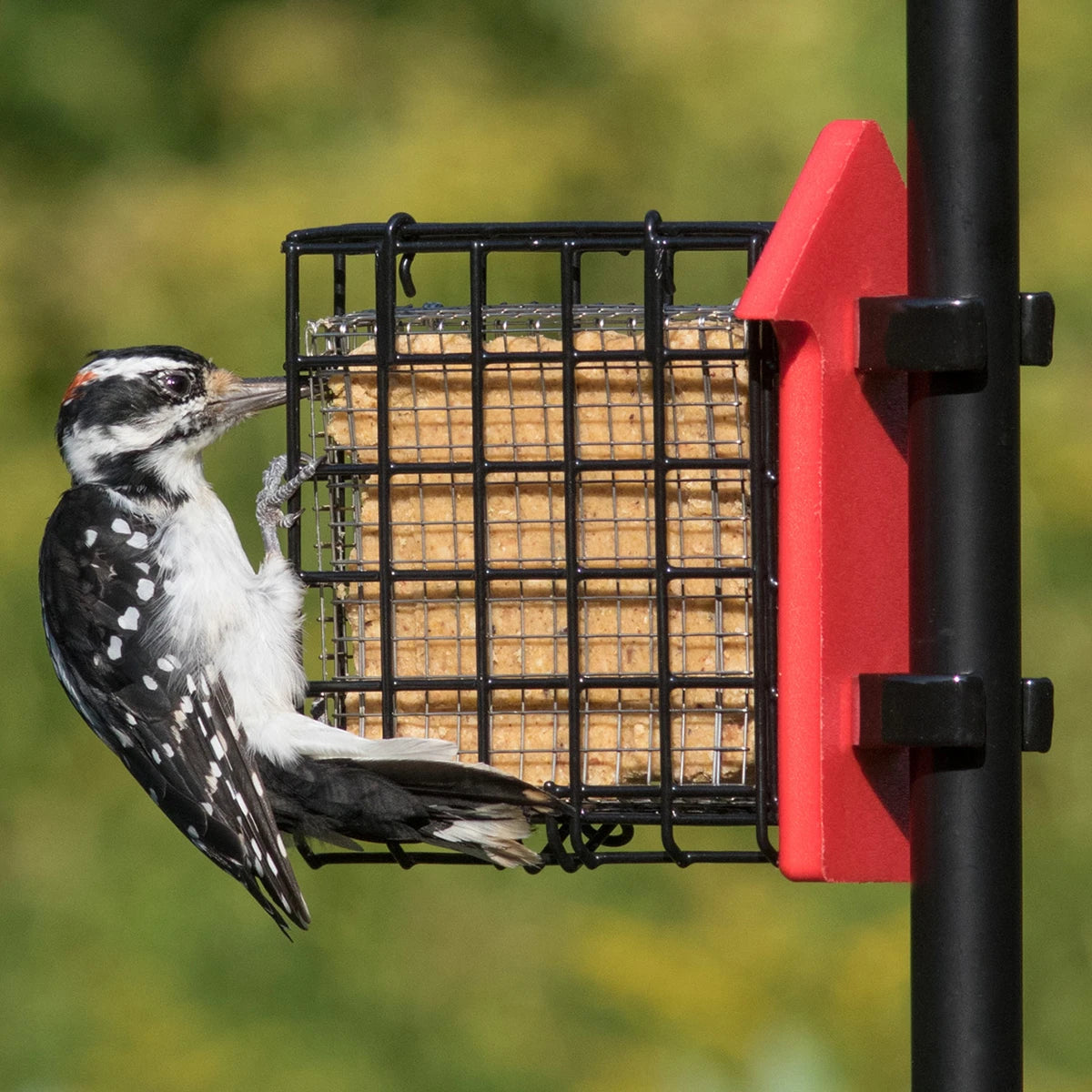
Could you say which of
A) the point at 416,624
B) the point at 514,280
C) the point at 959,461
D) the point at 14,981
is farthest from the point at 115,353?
the point at 14,981

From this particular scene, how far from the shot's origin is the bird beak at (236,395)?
3156 mm

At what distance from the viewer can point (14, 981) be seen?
5.24 m

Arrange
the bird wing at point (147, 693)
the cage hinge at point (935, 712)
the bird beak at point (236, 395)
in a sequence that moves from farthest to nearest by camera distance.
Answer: the bird beak at point (236, 395) < the bird wing at point (147, 693) < the cage hinge at point (935, 712)

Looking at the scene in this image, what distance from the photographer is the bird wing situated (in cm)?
286

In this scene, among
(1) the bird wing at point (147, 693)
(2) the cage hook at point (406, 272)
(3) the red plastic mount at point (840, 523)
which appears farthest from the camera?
(1) the bird wing at point (147, 693)

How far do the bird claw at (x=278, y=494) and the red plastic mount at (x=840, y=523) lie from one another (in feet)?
2.84

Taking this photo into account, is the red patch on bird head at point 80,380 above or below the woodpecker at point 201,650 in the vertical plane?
above

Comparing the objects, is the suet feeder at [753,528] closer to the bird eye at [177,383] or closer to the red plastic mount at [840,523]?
the red plastic mount at [840,523]

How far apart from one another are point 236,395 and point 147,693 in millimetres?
583

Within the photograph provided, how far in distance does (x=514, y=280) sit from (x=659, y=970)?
7.19ft

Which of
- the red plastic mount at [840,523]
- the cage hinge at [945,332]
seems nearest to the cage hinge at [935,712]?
the red plastic mount at [840,523]

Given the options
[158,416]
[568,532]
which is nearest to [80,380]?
[158,416]

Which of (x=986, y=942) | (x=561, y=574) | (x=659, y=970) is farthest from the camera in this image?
(x=659, y=970)

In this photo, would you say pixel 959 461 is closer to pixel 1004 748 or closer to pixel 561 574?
pixel 1004 748
